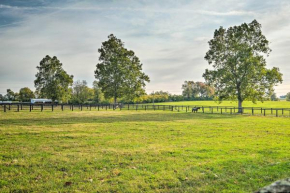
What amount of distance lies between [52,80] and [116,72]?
27.6 metres

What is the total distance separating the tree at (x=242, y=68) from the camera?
34656mm

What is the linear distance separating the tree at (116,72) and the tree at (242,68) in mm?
20595

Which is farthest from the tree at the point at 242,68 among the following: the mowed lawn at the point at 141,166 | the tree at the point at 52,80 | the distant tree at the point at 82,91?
the distant tree at the point at 82,91

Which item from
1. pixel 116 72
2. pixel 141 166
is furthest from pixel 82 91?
pixel 141 166

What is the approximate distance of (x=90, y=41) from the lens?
1182 inches

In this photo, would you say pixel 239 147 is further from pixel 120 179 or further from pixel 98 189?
pixel 98 189

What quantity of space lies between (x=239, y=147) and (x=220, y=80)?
98.4 feet

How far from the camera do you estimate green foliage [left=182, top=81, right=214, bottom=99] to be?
463 ft

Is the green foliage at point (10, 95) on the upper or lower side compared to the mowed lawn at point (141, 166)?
upper

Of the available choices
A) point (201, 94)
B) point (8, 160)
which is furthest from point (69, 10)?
point (201, 94)

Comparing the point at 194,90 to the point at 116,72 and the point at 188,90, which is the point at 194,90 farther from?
the point at 116,72

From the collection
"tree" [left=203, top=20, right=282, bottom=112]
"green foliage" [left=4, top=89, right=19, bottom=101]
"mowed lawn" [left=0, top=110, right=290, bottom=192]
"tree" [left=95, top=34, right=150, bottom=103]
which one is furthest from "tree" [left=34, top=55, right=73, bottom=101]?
"green foliage" [left=4, top=89, right=19, bottom=101]

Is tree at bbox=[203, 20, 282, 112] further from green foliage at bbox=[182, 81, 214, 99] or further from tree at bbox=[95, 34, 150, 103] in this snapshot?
green foliage at bbox=[182, 81, 214, 99]

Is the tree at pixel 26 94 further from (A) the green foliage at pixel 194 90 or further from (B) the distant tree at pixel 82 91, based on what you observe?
(A) the green foliage at pixel 194 90
